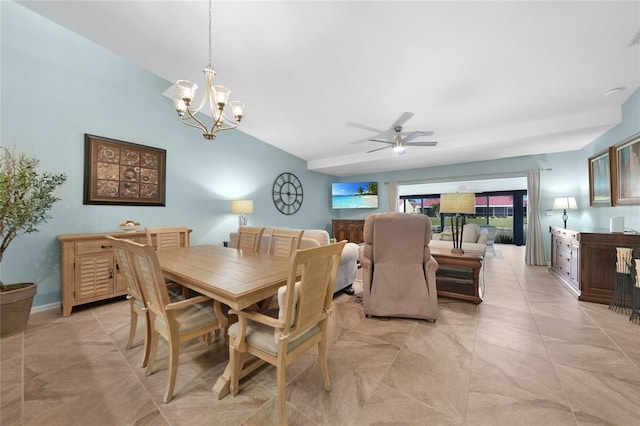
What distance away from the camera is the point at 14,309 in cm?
218

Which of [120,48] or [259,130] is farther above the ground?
[120,48]

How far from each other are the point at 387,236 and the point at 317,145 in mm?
3525

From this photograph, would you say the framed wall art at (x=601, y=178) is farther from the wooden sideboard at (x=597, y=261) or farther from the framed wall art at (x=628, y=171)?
the wooden sideboard at (x=597, y=261)

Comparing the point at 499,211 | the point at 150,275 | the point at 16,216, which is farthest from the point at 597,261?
the point at 499,211

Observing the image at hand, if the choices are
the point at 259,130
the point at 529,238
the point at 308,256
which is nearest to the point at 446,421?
the point at 308,256

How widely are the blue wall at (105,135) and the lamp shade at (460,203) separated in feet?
6.82

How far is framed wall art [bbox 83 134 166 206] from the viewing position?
3.05 meters

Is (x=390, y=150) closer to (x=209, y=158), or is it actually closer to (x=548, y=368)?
(x=209, y=158)

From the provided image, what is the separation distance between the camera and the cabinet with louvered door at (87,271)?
2564 millimetres

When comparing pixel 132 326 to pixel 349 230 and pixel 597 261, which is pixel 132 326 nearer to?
pixel 597 261

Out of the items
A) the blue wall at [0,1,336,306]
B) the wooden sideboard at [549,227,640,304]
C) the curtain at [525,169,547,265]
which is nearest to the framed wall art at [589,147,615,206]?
the wooden sideboard at [549,227,640,304]

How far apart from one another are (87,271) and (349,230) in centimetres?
563

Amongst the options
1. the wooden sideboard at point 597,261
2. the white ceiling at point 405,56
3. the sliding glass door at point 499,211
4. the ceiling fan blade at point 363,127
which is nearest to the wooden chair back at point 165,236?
the white ceiling at point 405,56

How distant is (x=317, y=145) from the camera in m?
5.36
